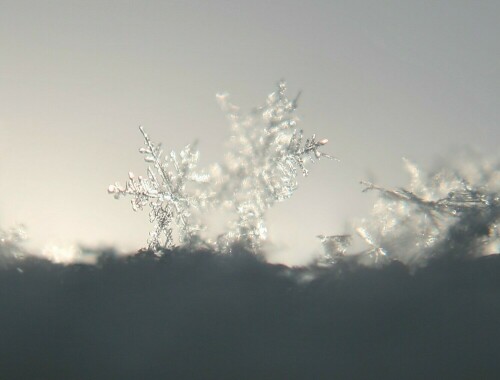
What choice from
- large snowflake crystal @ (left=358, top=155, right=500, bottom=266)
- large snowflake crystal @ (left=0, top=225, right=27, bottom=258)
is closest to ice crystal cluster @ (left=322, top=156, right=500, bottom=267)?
large snowflake crystal @ (left=358, top=155, right=500, bottom=266)

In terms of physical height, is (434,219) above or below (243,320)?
above

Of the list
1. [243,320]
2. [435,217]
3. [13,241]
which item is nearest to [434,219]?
[435,217]

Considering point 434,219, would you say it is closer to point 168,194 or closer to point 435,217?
point 435,217

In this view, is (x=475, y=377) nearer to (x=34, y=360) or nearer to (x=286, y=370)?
(x=286, y=370)

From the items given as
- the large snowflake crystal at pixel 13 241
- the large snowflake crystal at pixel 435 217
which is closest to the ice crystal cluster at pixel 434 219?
the large snowflake crystal at pixel 435 217

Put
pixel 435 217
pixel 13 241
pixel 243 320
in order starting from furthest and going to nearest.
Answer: pixel 435 217, pixel 13 241, pixel 243 320
